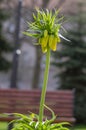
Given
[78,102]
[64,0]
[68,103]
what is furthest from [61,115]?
[64,0]

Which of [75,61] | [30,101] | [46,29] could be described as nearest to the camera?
[46,29]

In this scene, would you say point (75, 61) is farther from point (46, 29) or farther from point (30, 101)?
point (46, 29)

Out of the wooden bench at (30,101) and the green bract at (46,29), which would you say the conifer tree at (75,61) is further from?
the green bract at (46,29)

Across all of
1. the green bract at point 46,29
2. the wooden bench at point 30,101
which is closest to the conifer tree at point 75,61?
the wooden bench at point 30,101

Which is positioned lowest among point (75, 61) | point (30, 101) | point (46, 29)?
point (30, 101)

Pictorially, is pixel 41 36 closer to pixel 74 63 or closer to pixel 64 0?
pixel 74 63

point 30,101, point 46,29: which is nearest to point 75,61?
point 30,101

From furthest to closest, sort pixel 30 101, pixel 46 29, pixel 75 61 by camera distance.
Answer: pixel 75 61 < pixel 30 101 < pixel 46 29
